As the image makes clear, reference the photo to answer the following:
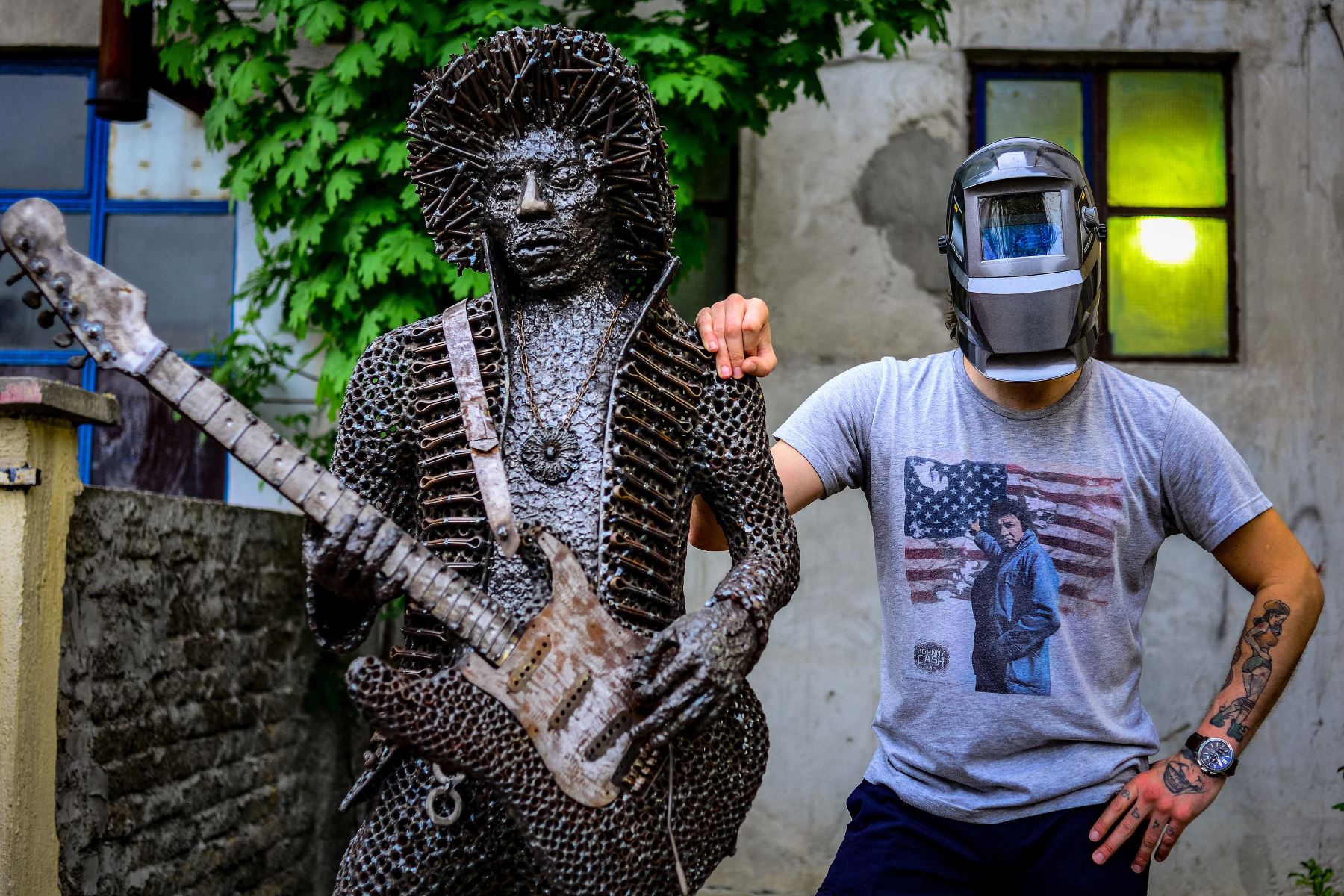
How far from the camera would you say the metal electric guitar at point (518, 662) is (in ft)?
6.20

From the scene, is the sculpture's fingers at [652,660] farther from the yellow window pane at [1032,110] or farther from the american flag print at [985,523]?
the yellow window pane at [1032,110]

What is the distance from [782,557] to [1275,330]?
15.2 feet

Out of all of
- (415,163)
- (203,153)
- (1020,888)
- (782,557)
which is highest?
(203,153)

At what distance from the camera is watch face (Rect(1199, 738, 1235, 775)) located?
251 centimetres

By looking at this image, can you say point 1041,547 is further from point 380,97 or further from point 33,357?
point 33,357

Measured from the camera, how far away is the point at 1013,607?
8.48 feet

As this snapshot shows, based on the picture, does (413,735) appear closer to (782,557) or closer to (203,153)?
(782,557)

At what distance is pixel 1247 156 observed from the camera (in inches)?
238

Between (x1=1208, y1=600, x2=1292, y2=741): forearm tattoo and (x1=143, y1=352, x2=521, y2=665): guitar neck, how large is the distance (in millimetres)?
1472

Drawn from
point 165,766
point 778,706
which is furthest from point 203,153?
point 778,706

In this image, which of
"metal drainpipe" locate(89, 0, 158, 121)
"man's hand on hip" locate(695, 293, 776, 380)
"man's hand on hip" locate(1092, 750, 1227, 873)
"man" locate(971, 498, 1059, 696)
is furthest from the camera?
"metal drainpipe" locate(89, 0, 158, 121)

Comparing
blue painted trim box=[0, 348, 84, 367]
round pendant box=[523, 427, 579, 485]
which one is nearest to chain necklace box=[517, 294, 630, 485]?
round pendant box=[523, 427, 579, 485]

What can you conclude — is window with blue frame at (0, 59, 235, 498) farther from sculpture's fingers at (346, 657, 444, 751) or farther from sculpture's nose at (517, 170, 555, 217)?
sculpture's fingers at (346, 657, 444, 751)

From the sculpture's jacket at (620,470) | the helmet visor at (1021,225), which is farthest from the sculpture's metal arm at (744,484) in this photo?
the helmet visor at (1021,225)
